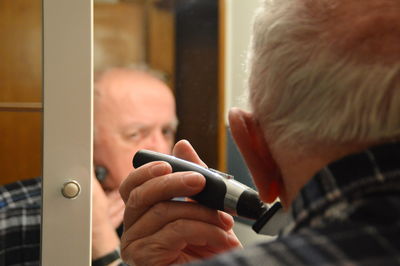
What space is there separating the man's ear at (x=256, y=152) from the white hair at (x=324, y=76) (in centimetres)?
4

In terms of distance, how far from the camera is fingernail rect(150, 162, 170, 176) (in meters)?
0.64

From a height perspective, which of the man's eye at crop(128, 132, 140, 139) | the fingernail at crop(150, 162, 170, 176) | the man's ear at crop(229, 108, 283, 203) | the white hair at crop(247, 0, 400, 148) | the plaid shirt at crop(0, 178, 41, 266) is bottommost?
the plaid shirt at crop(0, 178, 41, 266)

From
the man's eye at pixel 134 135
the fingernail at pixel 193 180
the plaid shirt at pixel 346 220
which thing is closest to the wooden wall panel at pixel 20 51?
the man's eye at pixel 134 135

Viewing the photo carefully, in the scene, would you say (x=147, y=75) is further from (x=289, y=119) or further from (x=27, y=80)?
(x=289, y=119)

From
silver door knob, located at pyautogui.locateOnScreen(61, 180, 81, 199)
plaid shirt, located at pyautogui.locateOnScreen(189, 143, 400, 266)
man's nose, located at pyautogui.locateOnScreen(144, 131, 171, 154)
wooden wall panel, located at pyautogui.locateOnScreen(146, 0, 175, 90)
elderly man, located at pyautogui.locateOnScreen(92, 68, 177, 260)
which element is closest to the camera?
plaid shirt, located at pyautogui.locateOnScreen(189, 143, 400, 266)

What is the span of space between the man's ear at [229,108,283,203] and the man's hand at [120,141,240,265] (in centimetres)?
11

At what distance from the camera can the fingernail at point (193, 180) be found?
0.61m

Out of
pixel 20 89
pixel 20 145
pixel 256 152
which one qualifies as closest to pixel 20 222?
pixel 20 145

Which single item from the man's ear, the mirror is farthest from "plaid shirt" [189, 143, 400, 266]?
the mirror

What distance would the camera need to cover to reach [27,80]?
2.87 ft

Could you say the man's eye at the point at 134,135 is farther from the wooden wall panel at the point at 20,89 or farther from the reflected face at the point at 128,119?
the wooden wall panel at the point at 20,89

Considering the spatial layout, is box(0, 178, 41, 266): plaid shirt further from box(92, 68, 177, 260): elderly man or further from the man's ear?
the man's ear

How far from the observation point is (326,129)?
1.34 ft

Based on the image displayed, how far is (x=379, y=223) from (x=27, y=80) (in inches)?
28.2
